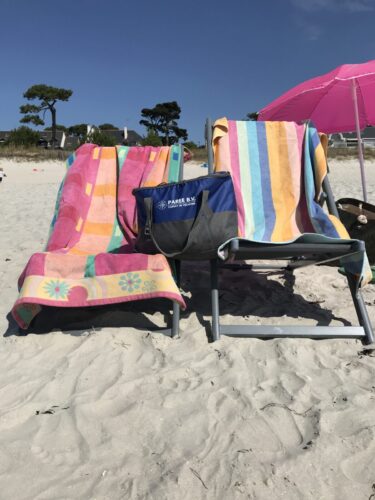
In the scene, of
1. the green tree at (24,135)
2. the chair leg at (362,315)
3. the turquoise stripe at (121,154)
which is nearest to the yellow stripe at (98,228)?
the turquoise stripe at (121,154)

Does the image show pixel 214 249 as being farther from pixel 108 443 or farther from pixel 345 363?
pixel 108 443

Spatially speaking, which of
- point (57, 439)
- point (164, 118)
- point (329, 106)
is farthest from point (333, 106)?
point (164, 118)

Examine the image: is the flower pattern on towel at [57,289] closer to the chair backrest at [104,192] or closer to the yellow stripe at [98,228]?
the chair backrest at [104,192]

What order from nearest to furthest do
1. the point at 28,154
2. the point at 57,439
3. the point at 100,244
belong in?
the point at 57,439
the point at 100,244
the point at 28,154

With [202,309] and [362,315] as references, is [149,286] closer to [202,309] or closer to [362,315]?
[202,309]

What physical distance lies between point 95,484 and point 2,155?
20.3m

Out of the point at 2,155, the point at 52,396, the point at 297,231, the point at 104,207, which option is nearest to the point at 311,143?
the point at 297,231

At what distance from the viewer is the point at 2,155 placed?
19.5 meters

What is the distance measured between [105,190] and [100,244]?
0.50 meters

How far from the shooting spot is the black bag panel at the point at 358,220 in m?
3.41

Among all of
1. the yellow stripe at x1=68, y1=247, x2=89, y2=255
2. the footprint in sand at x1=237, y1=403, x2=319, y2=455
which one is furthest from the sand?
the yellow stripe at x1=68, y1=247, x2=89, y2=255

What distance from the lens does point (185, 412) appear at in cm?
173

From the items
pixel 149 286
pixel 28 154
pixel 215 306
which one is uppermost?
pixel 28 154

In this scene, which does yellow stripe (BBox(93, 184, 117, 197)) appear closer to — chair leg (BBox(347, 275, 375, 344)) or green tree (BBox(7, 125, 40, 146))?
chair leg (BBox(347, 275, 375, 344))
